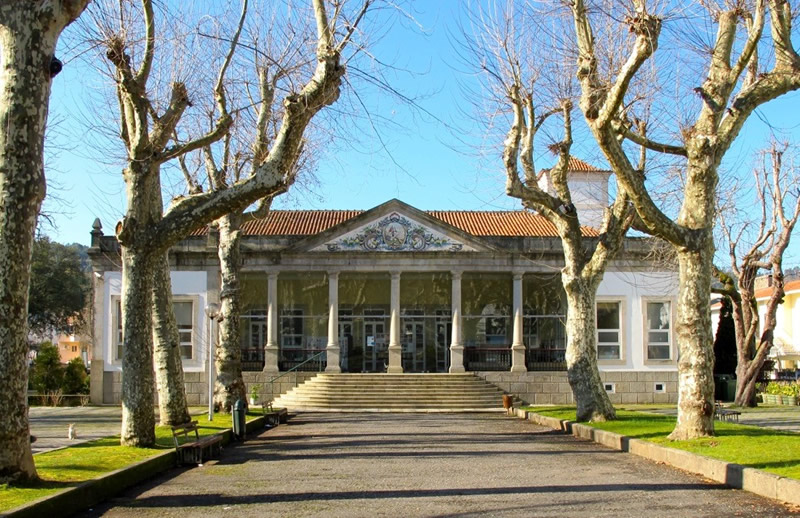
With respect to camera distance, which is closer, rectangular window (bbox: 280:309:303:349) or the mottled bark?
the mottled bark

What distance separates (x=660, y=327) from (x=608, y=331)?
6.23ft

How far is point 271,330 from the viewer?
3120 centimetres

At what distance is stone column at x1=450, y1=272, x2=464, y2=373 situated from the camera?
102ft

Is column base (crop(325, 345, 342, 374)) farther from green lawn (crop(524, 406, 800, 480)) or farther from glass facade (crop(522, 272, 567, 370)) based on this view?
green lawn (crop(524, 406, 800, 480))

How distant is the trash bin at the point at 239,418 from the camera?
17172 mm

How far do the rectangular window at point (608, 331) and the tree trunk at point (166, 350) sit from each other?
1925 cm

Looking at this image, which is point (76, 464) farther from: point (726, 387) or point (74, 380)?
point (726, 387)

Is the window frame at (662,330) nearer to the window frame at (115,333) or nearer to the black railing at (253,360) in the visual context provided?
the black railing at (253,360)

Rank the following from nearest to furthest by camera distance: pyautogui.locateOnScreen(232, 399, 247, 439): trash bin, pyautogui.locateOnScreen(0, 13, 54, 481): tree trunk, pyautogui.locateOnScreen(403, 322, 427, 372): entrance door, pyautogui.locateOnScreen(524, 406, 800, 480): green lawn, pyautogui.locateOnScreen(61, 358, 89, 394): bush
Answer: pyautogui.locateOnScreen(0, 13, 54, 481): tree trunk → pyautogui.locateOnScreen(524, 406, 800, 480): green lawn → pyautogui.locateOnScreen(232, 399, 247, 439): trash bin → pyautogui.locateOnScreen(61, 358, 89, 394): bush → pyautogui.locateOnScreen(403, 322, 427, 372): entrance door

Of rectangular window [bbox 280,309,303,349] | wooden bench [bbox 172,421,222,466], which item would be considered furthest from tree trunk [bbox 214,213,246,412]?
rectangular window [bbox 280,309,303,349]

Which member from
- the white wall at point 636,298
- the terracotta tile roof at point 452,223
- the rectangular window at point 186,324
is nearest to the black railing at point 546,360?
the white wall at point 636,298

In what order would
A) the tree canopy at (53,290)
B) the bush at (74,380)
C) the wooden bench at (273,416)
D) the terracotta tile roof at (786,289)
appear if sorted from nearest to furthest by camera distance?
the wooden bench at (273,416) < the bush at (74,380) < the tree canopy at (53,290) < the terracotta tile roof at (786,289)

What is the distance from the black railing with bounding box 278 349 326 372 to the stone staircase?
1681 mm

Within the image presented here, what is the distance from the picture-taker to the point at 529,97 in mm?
19453
